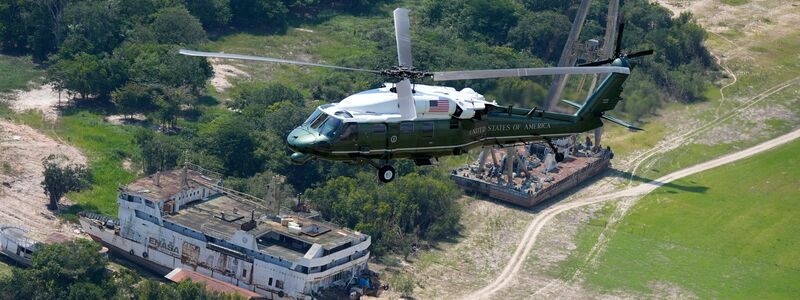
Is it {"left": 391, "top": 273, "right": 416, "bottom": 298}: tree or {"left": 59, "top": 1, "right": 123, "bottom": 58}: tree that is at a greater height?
{"left": 59, "top": 1, "right": 123, "bottom": 58}: tree

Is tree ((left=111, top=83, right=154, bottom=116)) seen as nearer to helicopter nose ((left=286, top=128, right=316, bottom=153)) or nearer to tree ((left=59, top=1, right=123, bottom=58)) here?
tree ((left=59, top=1, right=123, bottom=58))

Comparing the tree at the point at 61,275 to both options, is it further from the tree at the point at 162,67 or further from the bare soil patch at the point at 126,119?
the tree at the point at 162,67

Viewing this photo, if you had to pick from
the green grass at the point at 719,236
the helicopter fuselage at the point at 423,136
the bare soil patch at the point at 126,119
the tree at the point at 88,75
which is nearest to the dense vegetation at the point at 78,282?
the helicopter fuselage at the point at 423,136

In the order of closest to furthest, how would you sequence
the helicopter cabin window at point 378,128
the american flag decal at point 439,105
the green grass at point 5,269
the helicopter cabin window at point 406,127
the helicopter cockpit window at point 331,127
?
the helicopter cockpit window at point 331,127 → the helicopter cabin window at point 378,128 → the helicopter cabin window at point 406,127 → the american flag decal at point 439,105 → the green grass at point 5,269

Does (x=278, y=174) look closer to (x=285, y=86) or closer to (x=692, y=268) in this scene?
(x=285, y=86)

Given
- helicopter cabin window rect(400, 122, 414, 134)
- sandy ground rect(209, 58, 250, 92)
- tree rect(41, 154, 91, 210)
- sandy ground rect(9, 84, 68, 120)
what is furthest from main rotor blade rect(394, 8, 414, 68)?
sandy ground rect(209, 58, 250, 92)

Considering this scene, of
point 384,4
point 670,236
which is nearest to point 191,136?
point 670,236
